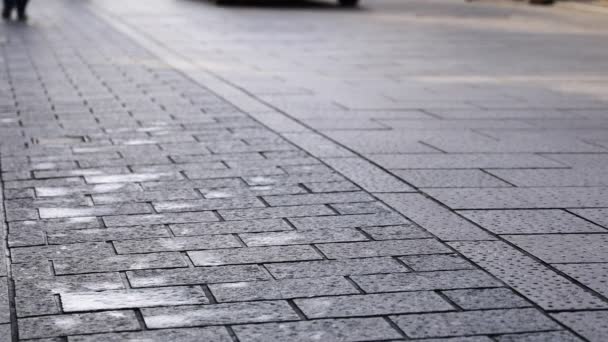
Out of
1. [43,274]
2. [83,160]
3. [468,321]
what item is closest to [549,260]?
[468,321]

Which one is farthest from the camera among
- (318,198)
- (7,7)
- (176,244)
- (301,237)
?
(7,7)

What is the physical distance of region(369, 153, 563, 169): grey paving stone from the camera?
6.58 metres

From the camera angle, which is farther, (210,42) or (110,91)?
(210,42)

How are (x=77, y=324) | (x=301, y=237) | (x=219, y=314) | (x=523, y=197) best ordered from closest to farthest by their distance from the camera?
(x=77, y=324), (x=219, y=314), (x=301, y=237), (x=523, y=197)

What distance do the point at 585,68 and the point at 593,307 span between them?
8660mm

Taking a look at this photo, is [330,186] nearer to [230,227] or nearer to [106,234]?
[230,227]

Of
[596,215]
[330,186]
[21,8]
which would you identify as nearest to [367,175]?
[330,186]

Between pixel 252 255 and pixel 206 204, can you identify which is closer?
pixel 252 255

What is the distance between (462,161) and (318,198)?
1.42m

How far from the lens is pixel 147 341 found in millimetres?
3557

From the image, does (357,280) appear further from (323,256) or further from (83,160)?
(83,160)

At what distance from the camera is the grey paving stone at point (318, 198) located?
5.57 meters

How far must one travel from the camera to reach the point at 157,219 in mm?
5219

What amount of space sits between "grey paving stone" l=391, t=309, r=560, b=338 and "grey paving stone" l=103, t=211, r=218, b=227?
1.67 meters
